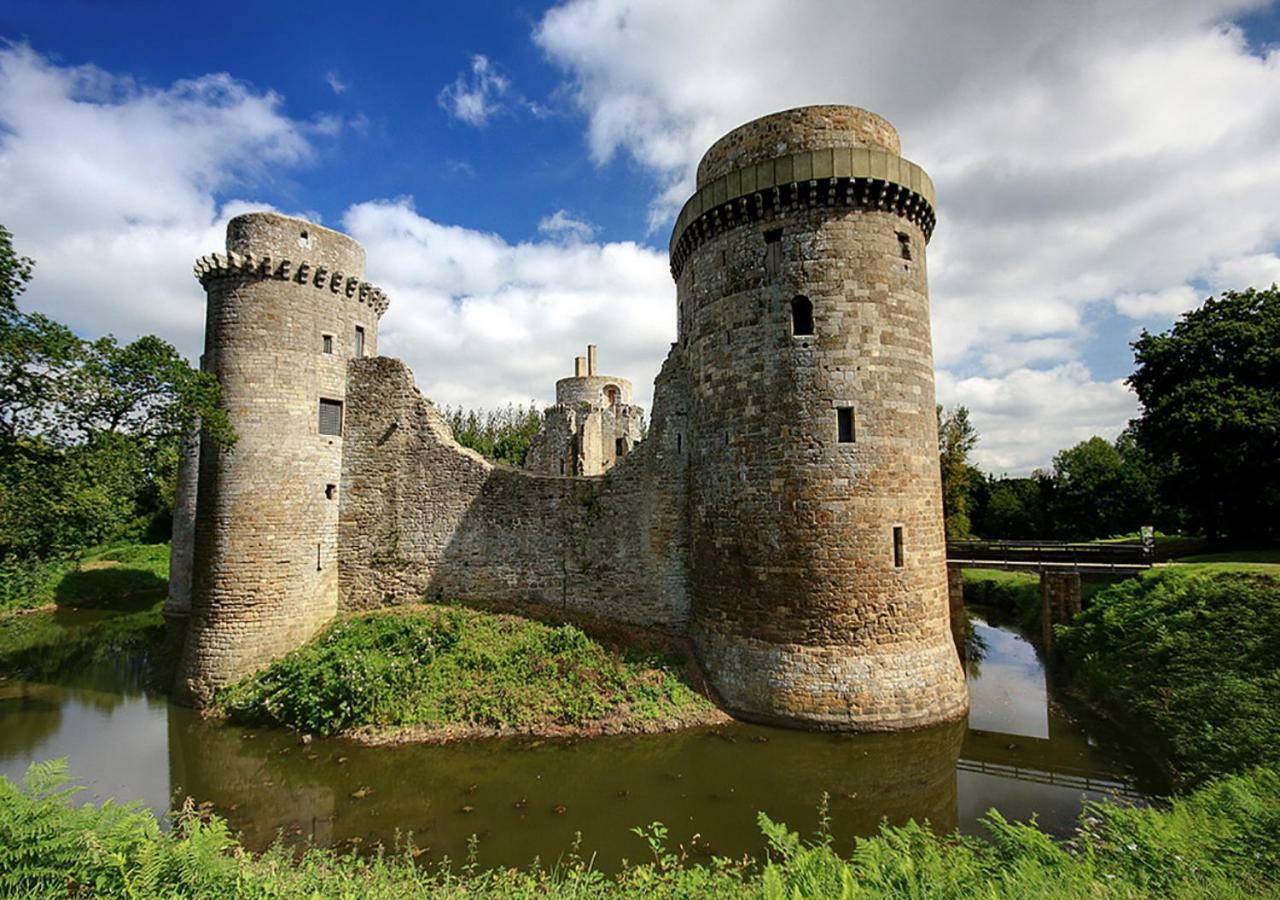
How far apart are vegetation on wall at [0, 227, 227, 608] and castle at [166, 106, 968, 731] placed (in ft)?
4.02

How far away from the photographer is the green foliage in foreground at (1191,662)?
9.87m

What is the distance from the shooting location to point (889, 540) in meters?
12.4

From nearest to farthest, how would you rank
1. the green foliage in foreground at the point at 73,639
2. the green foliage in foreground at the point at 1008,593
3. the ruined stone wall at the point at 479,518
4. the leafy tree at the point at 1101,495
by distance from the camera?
the ruined stone wall at the point at 479,518, the green foliage in foreground at the point at 73,639, the green foliage in foreground at the point at 1008,593, the leafy tree at the point at 1101,495

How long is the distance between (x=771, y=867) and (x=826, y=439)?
8.46 m

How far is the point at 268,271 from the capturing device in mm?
14977

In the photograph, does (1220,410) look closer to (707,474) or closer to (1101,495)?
(707,474)

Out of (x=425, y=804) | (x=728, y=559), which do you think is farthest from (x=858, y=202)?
(x=425, y=804)

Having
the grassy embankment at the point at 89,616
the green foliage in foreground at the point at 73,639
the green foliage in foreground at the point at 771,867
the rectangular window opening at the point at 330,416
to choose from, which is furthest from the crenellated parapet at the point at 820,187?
the green foliage in foreground at the point at 73,639

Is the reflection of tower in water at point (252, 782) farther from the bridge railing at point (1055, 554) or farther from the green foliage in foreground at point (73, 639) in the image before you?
the bridge railing at point (1055, 554)

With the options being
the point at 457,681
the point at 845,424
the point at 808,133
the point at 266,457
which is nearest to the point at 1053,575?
the point at 845,424

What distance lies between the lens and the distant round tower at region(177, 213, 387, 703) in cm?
1425

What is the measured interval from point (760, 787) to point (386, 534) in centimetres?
1162

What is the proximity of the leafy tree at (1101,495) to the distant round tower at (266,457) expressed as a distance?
44.8 m

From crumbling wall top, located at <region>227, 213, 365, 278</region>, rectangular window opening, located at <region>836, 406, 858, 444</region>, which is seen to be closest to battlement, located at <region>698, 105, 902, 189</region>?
rectangular window opening, located at <region>836, 406, 858, 444</region>
